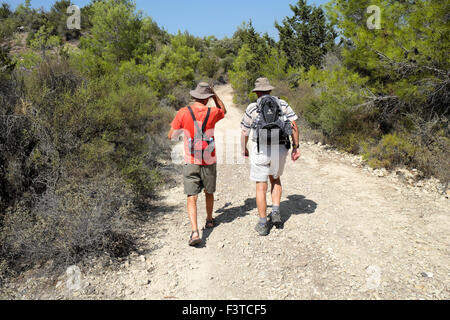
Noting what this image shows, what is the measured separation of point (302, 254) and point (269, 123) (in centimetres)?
146

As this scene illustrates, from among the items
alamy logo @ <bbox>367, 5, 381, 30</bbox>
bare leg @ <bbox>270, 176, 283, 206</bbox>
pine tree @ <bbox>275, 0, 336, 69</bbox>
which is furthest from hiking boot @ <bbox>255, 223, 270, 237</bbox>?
pine tree @ <bbox>275, 0, 336, 69</bbox>

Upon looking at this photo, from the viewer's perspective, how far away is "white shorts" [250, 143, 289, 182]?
3695 millimetres

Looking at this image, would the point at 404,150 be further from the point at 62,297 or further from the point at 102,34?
the point at 102,34

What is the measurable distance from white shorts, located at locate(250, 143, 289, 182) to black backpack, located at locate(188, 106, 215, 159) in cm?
55

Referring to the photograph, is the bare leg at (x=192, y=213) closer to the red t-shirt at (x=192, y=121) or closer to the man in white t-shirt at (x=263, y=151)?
the red t-shirt at (x=192, y=121)

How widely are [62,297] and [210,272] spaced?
4.34ft

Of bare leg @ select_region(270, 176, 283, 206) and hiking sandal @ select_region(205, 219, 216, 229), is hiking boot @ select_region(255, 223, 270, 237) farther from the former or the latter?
hiking sandal @ select_region(205, 219, 216, 229)

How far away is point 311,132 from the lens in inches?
391

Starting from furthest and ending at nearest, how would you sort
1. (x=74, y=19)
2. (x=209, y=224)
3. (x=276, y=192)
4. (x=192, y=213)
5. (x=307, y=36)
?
(x=74, y=19), (x=307, y=36), (x=209, y=224), (x=276, y=192), (x=192, y=213)

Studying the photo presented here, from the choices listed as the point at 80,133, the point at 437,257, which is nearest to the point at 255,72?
the point at 80,133

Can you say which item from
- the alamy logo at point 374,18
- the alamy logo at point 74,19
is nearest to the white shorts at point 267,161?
the alamy logo at point 374,18

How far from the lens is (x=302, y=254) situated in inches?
134

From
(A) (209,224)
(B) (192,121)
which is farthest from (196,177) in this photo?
(A) (209,224)

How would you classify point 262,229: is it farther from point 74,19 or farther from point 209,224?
point 74,19
